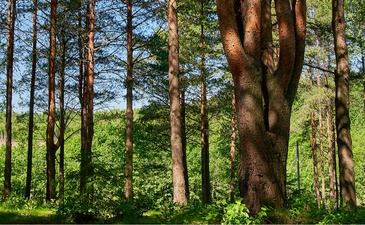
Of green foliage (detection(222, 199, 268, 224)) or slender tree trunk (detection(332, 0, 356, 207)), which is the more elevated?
slender tree trunk (detection(332, 0, 356, 207))

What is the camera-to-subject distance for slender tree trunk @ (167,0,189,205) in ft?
33.2

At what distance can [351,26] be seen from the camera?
59.2 ft

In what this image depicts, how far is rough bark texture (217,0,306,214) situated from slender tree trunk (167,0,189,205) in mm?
4322

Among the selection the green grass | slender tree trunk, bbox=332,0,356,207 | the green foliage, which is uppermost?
slender tree trunk, bbox=332,0,356,207

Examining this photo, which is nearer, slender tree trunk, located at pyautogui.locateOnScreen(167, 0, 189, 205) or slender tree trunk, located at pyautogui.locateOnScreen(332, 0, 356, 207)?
slender tree trunk, located at pyautogui.locateOnScreen(332, 0, 356, 207)

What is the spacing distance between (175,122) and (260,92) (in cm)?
485

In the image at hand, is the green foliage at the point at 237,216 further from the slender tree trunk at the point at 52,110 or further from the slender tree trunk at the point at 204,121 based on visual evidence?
the slender tree trunk at the point at 204,121

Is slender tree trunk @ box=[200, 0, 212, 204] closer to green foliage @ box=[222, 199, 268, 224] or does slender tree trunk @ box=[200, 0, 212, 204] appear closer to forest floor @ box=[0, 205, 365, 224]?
forest floor @ box=[0, 205, 365, 224]

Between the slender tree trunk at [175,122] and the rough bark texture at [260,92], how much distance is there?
4.32 metres

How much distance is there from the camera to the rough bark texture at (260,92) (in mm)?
5668

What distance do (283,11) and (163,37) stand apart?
11.2 m

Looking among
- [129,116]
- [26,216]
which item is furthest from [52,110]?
[26,216]

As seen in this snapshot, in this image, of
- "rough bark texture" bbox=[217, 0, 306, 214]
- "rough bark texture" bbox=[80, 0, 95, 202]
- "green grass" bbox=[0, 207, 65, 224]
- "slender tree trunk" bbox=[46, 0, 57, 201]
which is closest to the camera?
"rough bark texture" bbox=[217, 0, 306, 214]

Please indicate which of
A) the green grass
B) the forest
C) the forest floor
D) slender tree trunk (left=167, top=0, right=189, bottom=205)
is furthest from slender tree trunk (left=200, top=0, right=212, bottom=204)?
the forest floor
